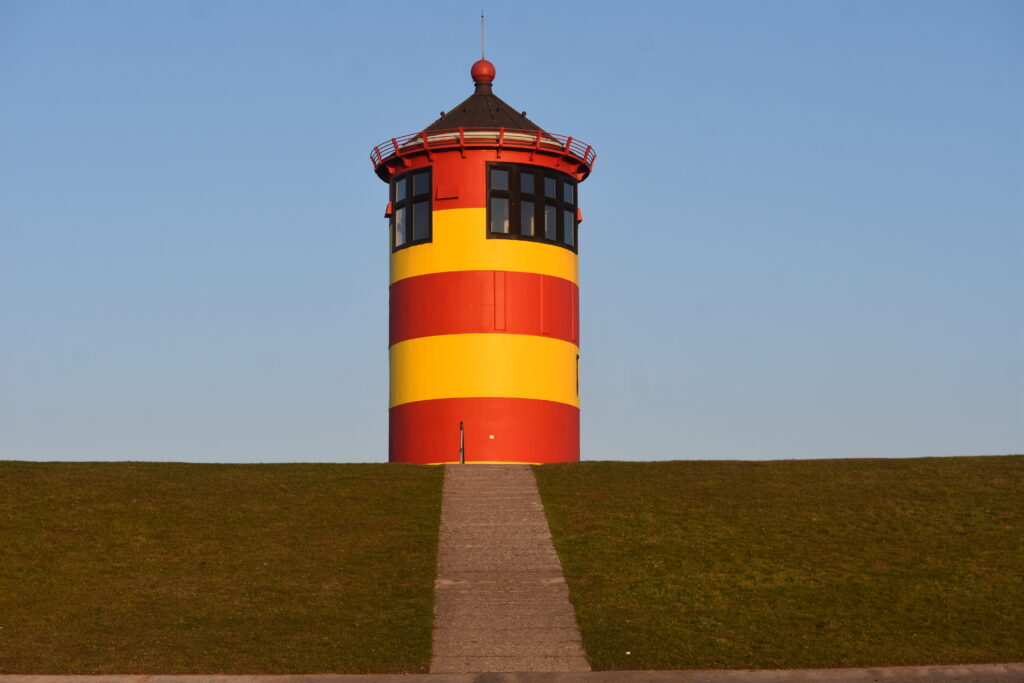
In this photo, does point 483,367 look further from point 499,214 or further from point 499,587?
point 499,587

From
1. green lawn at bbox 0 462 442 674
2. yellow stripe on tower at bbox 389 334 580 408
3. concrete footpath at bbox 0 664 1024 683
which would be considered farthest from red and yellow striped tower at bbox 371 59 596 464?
concrete footpath at bbox 0 664 1024 683

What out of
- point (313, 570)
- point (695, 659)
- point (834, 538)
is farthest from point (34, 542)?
point (834, 538)

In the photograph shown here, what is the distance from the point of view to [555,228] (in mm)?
36281

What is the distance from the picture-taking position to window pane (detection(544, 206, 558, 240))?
36062 mm

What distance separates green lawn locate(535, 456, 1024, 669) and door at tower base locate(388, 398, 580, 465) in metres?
3.96

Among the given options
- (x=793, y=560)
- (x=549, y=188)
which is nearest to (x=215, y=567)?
(x=793, y=560)

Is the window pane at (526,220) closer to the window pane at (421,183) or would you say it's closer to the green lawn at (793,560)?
the window pane at (421,183)

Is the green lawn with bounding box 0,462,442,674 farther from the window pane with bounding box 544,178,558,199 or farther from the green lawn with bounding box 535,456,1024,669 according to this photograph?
the window pane with bounding box 544,178,558,199

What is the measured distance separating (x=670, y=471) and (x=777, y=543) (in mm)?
5776

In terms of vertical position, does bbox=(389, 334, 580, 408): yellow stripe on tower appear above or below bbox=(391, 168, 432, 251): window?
below

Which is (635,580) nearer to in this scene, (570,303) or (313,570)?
(313,570)

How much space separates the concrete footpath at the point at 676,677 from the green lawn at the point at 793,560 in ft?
1.56

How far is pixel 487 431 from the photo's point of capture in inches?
1362

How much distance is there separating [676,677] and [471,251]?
18746mm
